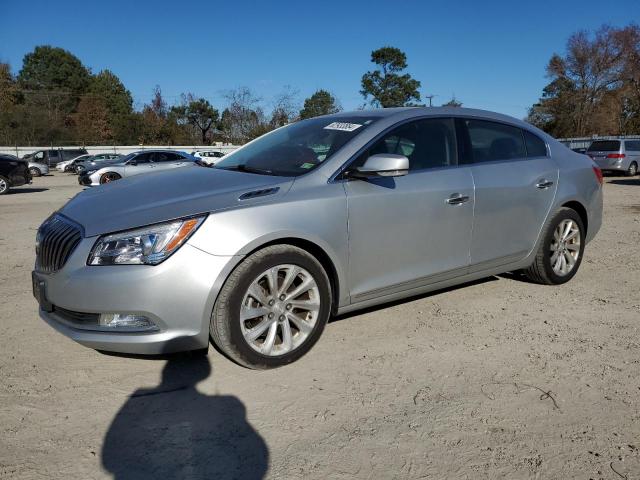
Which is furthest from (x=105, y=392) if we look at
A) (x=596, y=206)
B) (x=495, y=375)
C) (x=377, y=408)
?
(x=596, y=206)

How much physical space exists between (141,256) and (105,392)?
2.63 feet

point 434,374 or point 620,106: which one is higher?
point 620,106

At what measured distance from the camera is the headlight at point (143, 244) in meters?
2.80

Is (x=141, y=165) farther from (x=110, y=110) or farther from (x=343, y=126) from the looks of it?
(x=110, y=110)

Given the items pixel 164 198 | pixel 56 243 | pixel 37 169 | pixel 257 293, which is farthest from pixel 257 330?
pixel 37 169

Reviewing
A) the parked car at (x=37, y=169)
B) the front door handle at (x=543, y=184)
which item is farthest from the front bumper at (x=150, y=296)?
the parked car at (x=37, y=169)

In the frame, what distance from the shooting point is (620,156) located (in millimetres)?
20500

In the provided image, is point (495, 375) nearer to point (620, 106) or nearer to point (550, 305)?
point (550, 305)

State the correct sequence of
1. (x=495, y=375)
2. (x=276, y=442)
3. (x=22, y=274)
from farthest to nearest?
(x=22, y=274) → (x=495, y=375) → (x=276, y=442)

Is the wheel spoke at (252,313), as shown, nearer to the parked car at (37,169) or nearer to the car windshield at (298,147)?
the car windshield at (298,147)

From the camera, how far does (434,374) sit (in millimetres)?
3133

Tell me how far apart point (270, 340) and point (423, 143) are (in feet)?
6.23

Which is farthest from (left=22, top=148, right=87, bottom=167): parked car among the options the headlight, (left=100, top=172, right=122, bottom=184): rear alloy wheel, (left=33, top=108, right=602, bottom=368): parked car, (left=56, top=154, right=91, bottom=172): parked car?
the headlight

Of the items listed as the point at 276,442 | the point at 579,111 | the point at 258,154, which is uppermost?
the point at 579,111
